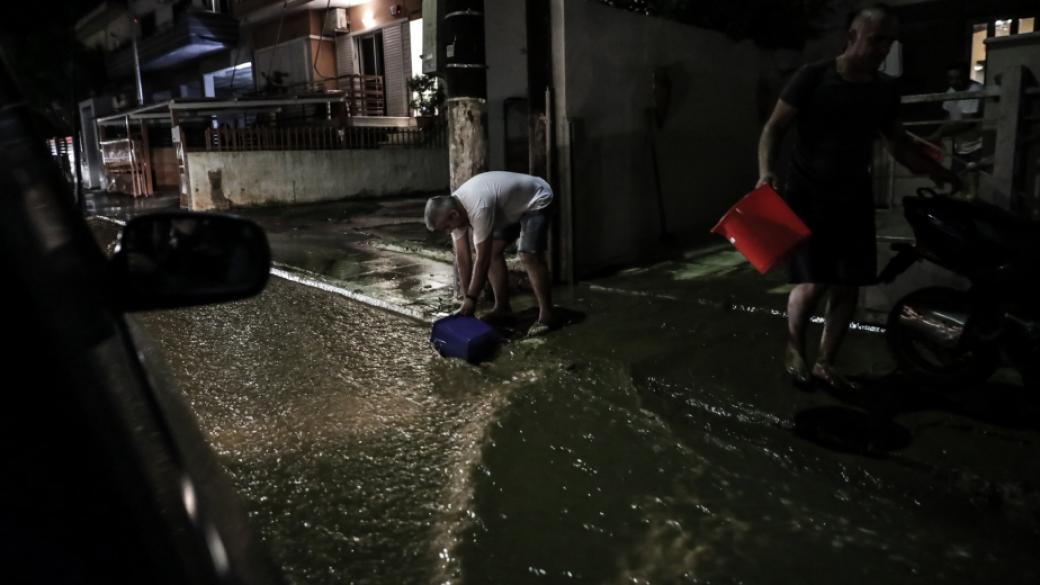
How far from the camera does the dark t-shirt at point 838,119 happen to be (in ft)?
12.2

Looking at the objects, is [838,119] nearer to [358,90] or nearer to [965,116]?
[965,116]

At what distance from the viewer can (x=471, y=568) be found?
108 inches

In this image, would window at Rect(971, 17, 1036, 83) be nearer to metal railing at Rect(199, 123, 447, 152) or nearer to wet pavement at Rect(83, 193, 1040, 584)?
wet pavement at Rect(83, 193, 1040, 584)

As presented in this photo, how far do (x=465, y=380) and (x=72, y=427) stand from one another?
356 cm

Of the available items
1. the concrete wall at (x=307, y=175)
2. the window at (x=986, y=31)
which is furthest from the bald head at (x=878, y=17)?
the concrete wall at (x=307, y=175)

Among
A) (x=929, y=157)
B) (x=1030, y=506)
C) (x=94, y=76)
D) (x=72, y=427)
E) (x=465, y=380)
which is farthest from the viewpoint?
(x=94, y=76)

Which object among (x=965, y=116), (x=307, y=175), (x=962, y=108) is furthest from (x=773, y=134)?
(x=307, y=175)

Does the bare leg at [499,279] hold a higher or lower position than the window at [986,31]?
lower

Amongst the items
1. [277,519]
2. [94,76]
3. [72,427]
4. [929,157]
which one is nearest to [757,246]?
[929,157]

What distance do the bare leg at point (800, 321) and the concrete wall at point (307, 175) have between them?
42.7 feet

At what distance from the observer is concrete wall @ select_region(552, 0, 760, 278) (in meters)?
6.71

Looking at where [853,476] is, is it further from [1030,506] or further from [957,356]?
[957,356]

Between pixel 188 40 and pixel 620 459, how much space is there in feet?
76.2

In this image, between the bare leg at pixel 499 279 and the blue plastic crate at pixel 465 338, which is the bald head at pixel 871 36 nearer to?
the blue plastic crate at pixel 465 338
